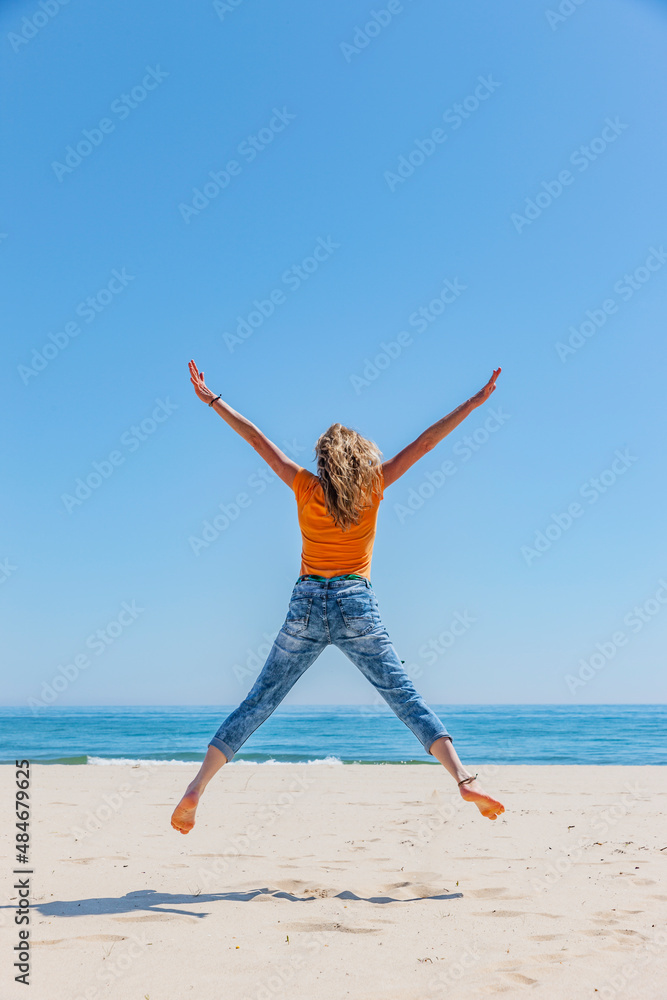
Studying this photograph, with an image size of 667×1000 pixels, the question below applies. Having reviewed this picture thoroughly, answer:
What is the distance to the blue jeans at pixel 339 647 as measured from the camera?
341cm

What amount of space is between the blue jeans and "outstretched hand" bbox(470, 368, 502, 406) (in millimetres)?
1064

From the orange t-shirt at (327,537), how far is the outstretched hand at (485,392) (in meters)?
0.64

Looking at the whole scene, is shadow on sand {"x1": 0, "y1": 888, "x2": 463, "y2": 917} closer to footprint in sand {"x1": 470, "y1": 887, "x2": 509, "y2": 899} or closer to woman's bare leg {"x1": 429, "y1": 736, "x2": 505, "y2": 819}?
footprint in sand {"x1": 470, "y1": 887, "x2": 509, "y2": 899}

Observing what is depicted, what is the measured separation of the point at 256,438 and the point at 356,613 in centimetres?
101

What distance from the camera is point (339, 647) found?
3479 mm

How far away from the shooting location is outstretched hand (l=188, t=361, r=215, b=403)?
384 centimetres

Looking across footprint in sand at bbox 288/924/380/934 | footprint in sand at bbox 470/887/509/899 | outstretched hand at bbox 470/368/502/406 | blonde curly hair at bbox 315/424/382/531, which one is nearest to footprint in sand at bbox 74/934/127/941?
footprint in sand at bbox 288/924/380/934

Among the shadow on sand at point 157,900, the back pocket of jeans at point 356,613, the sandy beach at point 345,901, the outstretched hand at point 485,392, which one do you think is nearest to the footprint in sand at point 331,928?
the sandy beach at point 345,901

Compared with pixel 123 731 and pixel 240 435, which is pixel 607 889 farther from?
pixel 123 731

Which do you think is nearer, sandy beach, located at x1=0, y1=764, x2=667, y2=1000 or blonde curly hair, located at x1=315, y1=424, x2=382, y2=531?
sandy beach, located at x1=0, y1=764, x2=667, y2=1000

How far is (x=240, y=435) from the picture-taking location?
375 centimetres

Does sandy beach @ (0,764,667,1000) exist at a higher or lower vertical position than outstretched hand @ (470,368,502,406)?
lower

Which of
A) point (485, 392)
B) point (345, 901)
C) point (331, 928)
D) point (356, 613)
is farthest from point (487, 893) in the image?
point (485, 392)

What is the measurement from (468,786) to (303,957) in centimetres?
101
